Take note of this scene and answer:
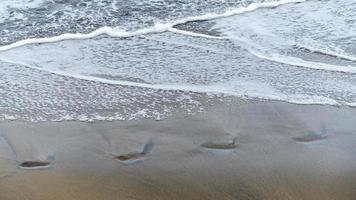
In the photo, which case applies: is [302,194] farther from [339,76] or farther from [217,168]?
[339,76]

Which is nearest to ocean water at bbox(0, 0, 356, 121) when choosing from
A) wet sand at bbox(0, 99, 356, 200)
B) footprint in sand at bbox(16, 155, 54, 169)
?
wet sand at bbox(0, 99, 356, 200)

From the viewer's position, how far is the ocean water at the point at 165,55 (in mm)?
5250

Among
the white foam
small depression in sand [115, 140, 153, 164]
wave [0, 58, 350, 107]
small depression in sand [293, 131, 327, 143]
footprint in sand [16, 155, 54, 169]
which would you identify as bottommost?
small depression in sand [293, 131, 327, 143]

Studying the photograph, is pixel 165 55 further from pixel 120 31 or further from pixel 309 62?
pixel 309 62

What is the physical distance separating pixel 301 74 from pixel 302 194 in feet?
7.00

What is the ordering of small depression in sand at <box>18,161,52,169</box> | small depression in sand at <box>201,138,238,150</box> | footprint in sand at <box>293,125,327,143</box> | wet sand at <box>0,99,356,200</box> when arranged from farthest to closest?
footprint in sand at <box>293,125,327,143</box> → small depression in sand at <box>201,138,238,150</box> → small depression in sand at <box>18,161,52,169</box> → wet sand at <box>0,99,356,200</box>

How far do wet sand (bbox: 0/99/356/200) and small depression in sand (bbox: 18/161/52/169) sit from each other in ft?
0.13

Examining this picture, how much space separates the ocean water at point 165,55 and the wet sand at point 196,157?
234 millimetres

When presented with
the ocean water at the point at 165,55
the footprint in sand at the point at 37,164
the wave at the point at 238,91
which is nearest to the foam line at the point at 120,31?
the ocean water at the point at 165,55

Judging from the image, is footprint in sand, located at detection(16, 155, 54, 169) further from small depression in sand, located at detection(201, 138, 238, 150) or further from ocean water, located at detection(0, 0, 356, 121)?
small depression in sand, located at detection(201, 138, 238, 150)

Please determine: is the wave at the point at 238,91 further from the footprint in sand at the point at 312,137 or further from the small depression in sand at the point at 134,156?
the small depression in sand at the point at 134,156

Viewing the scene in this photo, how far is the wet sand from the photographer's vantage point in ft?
13.0

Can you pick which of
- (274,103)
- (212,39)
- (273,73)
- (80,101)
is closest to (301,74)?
(273,73)

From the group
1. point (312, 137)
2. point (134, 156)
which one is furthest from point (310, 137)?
point (134, 156)
